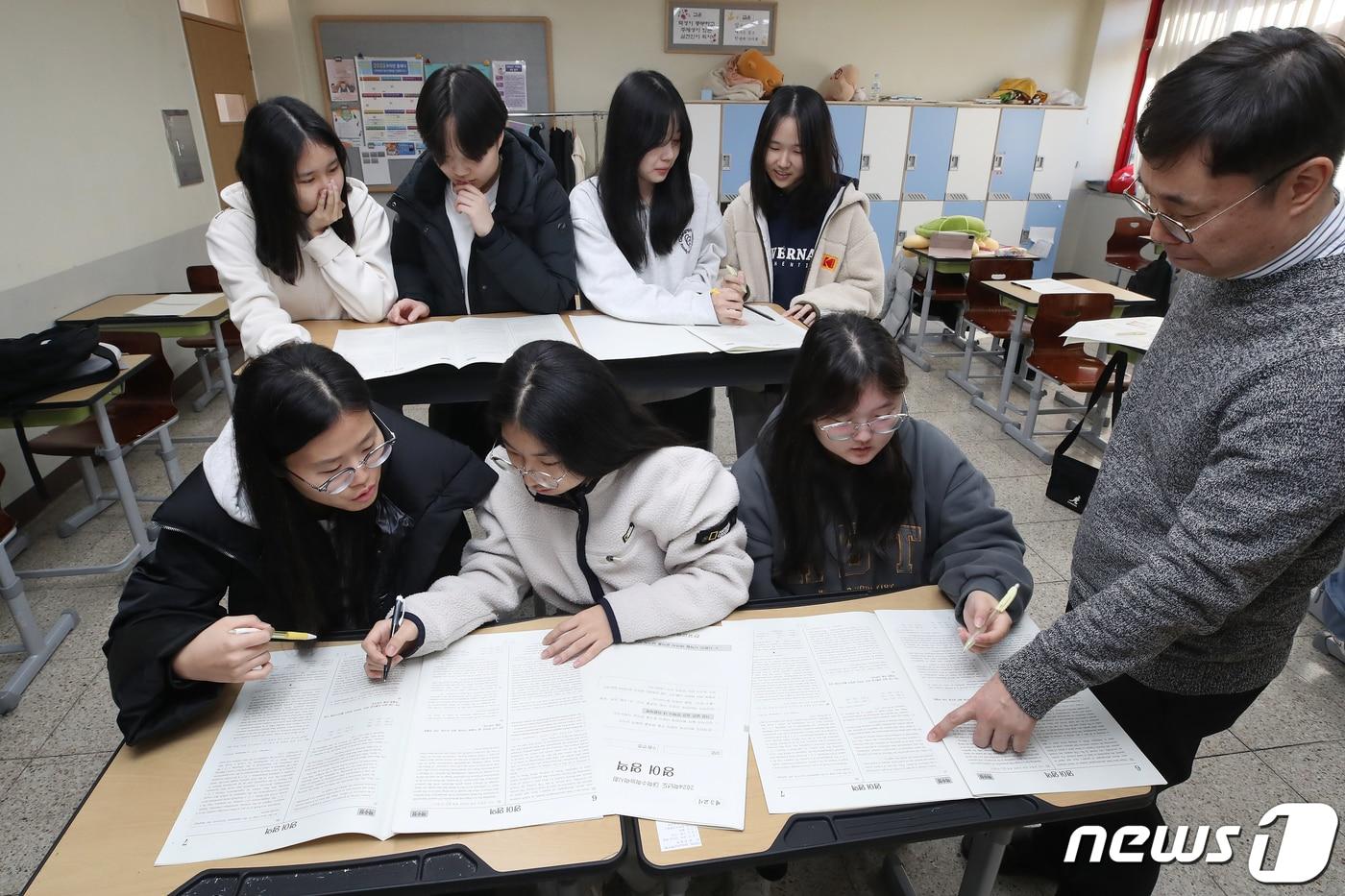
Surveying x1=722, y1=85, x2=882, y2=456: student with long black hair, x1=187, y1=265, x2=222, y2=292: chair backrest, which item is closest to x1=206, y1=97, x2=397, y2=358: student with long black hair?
x1=722, y1=85, x2=882, y2=456: student with long black hair

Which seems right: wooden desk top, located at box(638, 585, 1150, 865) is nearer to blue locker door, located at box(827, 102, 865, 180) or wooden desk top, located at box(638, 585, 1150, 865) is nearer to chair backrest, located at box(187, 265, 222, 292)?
chair backrest, located at box(187, 265, 222, 292)

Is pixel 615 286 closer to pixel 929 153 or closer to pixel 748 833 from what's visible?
pixel 748 833

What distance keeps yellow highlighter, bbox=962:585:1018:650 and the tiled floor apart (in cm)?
75

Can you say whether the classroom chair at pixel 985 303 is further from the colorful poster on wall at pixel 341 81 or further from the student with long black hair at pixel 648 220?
the colorful poster on wall at pixel 341 81

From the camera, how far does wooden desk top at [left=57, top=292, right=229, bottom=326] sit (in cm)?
296

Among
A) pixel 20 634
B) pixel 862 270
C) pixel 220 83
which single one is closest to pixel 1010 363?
pixel 862 270

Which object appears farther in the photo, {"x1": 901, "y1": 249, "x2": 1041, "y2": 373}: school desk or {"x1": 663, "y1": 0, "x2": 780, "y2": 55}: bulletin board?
{"x1": 663, "y1": 0, "x2": 780, "y2": 55}: bulletin board

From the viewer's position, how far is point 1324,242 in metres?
0.76

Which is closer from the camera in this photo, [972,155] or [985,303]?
[985,303]

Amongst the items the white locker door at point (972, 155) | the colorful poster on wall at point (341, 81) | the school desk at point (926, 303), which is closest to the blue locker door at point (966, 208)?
the white locker door at point (972, 155)

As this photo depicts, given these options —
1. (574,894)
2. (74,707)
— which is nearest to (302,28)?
(74,707)

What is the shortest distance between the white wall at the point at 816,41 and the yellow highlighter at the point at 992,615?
5510 millimetres

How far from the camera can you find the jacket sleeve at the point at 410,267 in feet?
6.41

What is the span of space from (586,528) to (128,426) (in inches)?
84.0
